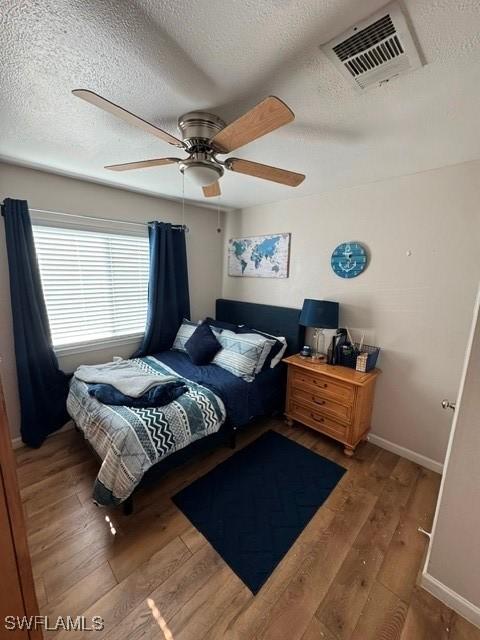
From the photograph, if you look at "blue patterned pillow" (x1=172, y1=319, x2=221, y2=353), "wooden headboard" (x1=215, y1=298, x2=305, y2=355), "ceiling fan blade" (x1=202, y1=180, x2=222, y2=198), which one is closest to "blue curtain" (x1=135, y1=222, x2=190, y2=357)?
"blue patterned pillow" (x1=172, y1=319, x2=221, y2=353)

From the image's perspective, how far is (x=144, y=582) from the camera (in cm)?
137

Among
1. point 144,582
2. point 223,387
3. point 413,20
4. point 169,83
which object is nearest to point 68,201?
point 169,83

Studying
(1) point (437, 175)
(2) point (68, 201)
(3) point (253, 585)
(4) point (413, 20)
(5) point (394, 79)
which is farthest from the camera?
(2) point (68, 201)

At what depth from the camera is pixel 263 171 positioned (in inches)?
60.5

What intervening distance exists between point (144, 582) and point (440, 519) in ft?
5.16

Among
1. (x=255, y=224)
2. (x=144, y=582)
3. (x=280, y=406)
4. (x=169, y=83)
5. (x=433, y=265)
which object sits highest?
(x=169, y=83)

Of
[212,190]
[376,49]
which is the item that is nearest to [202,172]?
[212,190]

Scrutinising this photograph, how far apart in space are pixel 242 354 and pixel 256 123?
1.90 m

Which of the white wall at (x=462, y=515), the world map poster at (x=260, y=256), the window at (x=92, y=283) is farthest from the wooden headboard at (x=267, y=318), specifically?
the white wall at (x=462, y=515)

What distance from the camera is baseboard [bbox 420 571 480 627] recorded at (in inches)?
48.9

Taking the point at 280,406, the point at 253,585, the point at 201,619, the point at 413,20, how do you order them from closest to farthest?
the point at 413,20 < the point at 201,619 < the point at 253,585 < the point at 280,406

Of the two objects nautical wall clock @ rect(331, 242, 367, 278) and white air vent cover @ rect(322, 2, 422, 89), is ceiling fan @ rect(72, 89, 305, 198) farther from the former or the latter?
nautical wall clock @ rect(331, 242, 367, 278)

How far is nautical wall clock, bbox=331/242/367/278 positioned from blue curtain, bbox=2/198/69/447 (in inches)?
109

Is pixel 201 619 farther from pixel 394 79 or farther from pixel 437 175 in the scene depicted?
pixel 437 175
